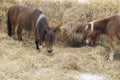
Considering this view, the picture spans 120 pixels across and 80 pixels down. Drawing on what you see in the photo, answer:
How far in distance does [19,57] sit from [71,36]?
2.06 metres

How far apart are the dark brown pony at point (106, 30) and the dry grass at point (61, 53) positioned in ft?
0.85

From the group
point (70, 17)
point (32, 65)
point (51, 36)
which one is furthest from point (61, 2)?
point (32, 65)

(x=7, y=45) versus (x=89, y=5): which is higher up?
(x=89, y=5)

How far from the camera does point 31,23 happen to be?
28.5ft

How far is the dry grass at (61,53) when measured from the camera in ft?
22.1

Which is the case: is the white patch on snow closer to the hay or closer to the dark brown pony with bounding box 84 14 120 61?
the dark brown pony with bounding box 84 14 120 61

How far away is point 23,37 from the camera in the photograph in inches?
375

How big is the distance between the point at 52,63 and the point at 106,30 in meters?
1.86

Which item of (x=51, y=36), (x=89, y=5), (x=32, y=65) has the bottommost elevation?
(x=32, y=65)

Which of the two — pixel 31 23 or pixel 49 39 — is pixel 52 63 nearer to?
pixel 49 39

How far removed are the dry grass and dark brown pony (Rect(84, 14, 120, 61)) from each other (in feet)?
0.85

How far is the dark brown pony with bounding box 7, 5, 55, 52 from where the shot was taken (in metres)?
7.80

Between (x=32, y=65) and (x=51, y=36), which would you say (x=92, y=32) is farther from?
(x=32, y=65)

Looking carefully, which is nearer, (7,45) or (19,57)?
(19,57)
